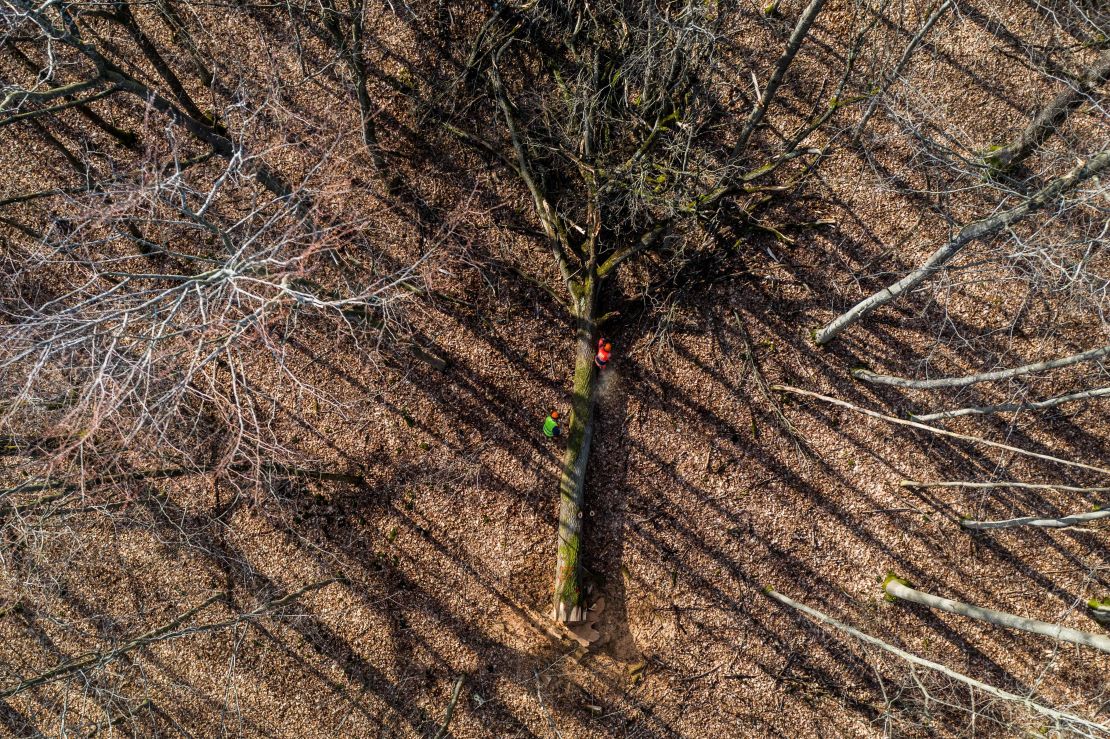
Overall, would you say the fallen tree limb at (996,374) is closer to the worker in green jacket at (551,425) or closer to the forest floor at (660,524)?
the forest floor at (660,524)

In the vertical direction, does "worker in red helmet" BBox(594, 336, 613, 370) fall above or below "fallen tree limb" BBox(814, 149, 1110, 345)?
below

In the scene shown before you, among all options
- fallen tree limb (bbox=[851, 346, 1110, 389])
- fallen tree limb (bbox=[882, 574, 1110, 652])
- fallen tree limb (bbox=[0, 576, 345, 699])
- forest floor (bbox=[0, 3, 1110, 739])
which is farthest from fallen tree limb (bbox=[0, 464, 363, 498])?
fallen tree limb (bbox=[882, 574, 1110, 652])

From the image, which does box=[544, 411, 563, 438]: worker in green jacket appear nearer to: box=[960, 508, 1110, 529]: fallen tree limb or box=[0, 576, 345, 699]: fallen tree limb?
box=[0, 576, 345, 699]: fallen tree limb

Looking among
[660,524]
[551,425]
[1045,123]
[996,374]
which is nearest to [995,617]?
[996,374]

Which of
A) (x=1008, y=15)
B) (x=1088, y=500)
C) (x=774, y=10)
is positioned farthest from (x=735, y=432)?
(x=1008, y=15)

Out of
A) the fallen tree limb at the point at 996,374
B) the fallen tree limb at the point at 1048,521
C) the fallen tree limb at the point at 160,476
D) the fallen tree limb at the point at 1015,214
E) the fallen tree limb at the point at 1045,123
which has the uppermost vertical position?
the fallen tree limb at the point at 1045,123

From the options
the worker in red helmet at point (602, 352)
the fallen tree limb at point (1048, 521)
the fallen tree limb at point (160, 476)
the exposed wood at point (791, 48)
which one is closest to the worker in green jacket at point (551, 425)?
the worker in red helmet at point (602, 352)
